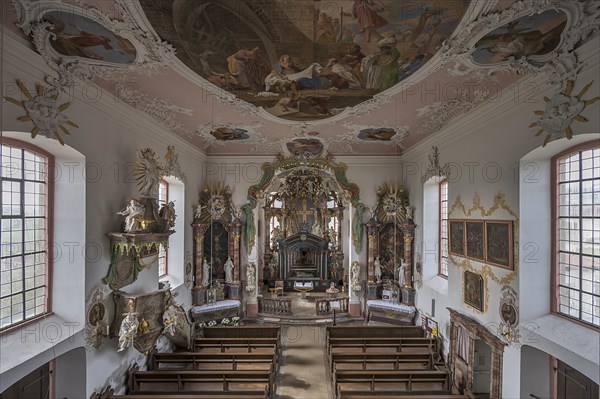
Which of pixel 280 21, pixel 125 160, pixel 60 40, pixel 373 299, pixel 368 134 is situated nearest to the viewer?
pixel 280 21

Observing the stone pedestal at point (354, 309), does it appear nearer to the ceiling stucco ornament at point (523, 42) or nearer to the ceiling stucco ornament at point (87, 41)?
the ceiling stucco ornament at point (523, 42)

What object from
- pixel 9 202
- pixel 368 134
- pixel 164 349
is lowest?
pixel 164 349

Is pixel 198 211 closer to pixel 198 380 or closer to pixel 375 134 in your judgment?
pixel 198 380

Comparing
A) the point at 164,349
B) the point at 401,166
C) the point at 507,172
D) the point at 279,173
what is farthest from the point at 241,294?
the point at 507,172

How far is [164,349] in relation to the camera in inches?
444

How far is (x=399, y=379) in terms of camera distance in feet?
28.9

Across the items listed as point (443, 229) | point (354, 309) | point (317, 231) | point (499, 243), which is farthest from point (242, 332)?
point (317, 231)

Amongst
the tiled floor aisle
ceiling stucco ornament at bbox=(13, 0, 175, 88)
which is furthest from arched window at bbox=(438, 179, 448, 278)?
ceiling stucco ornament at bbox=(13, 0, 175, 88)

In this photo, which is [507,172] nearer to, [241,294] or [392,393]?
[392,393]

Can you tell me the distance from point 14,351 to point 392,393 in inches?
Result: 326

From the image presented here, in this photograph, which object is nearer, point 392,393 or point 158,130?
point 392,393

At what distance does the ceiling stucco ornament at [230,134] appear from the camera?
11.5 metres

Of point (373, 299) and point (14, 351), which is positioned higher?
point (14, 351)

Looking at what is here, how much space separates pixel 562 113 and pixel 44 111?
9855 mm
